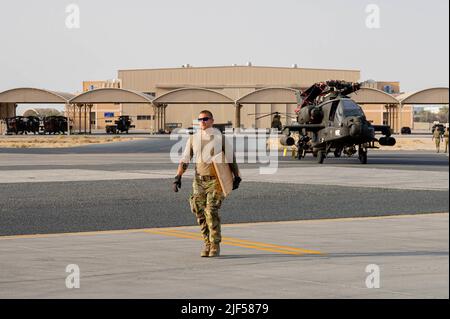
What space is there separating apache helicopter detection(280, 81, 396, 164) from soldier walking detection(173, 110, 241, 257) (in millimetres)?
25476

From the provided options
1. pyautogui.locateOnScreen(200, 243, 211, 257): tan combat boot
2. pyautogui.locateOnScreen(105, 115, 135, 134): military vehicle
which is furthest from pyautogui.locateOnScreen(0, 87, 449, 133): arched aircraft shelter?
pyautogui.locateOnScreen(200, 243, 211, 257): tan combat boot

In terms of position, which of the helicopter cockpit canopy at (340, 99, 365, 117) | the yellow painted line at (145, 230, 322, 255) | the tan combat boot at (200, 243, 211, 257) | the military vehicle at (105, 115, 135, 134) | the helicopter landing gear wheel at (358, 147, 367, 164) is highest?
the helicopter cockpit canopy at (340, 99, 365, 117)

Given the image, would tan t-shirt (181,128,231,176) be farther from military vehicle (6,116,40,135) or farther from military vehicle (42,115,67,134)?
military vehicle (42,115,67,134)

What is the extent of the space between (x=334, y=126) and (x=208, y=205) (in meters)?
27.4

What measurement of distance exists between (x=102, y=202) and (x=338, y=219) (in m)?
6.55

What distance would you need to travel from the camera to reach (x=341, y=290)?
9.95 m

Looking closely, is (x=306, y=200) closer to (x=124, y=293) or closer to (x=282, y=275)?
(x=282, y=275)

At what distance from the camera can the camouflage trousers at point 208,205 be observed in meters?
13.3

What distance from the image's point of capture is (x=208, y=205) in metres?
13.3

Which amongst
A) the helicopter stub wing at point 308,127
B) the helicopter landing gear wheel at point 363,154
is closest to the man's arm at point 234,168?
the helicopter landing gear wheel at point 363,154

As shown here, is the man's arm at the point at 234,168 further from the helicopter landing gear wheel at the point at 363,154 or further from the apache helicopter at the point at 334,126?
the helicopter landing gear wheel at the point at 363,154

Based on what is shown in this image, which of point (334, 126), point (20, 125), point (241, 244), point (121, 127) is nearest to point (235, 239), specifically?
point (241, 244)

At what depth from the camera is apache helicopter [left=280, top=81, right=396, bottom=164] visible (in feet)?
128

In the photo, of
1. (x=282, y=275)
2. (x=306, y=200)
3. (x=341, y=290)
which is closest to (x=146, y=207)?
(x=306, y=200)
